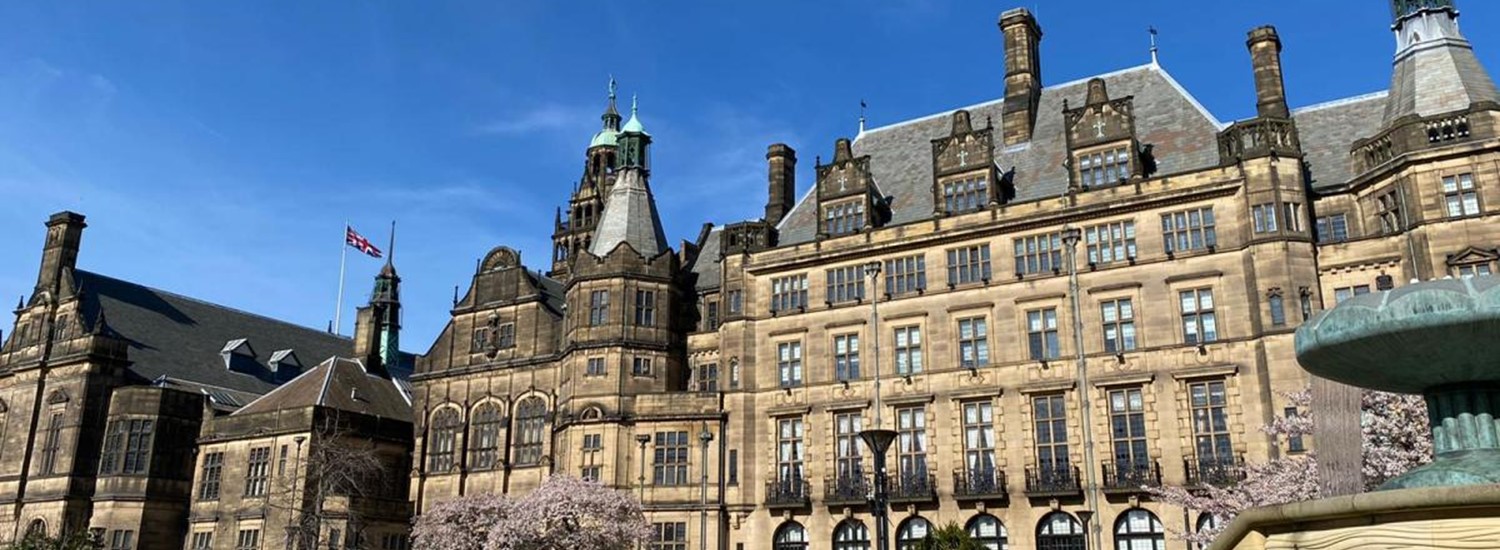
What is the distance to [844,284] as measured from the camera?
45594 mm

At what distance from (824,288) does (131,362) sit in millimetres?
39576

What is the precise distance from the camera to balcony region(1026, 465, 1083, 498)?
38.0m

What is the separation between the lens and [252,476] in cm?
5556

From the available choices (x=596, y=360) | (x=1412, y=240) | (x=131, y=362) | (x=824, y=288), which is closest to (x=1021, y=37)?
(x=824, y=288)

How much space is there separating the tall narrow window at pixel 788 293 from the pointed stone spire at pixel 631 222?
693cm

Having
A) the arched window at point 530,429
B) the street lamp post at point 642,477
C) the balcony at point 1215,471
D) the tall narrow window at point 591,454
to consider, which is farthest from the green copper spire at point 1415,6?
the arched window at point 530,429

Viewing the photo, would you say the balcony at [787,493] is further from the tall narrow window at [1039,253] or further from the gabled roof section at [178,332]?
the gabled roof section at [178,332]

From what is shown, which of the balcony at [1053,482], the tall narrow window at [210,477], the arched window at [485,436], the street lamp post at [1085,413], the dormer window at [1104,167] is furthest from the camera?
the tall narrow window at [210,477]

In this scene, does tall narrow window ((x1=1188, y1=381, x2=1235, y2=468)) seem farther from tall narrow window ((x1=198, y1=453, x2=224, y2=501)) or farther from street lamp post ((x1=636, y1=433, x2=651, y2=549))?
tall narrow window ((x1=198, y1=453, x2=224, y2=501))

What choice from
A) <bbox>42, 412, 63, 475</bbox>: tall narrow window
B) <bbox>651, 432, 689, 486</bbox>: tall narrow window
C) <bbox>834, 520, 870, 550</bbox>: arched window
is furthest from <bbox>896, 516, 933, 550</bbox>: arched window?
<bbox>42, 412, 63, 475</bbox>: tall narrow window

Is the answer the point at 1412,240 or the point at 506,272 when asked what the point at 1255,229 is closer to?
the point at 1412,240

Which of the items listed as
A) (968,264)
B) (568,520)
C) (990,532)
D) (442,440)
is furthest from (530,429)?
(990,532)

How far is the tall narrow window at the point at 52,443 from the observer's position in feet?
194

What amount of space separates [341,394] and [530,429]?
1258 centimetres
